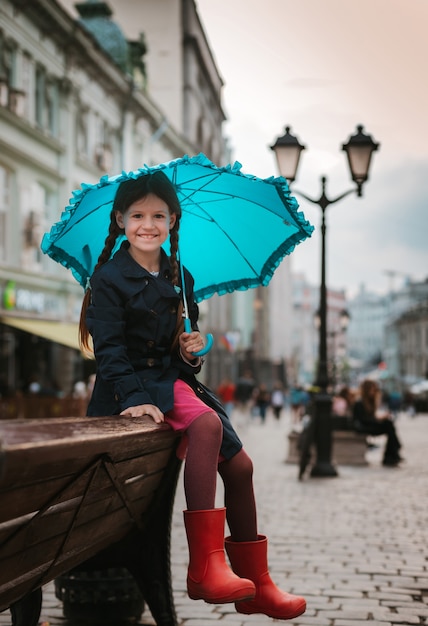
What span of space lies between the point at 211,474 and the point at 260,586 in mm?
532

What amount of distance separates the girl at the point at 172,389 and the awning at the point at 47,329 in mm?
19433

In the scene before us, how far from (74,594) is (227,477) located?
1487mm

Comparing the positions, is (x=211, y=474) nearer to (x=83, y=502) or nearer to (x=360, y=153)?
(x=83, y=502)

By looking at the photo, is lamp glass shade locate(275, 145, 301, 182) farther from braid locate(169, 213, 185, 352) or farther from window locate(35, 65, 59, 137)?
window locate(35, 65, 59, 137)

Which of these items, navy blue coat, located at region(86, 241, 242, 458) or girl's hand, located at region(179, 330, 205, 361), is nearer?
navy blue coat, located at region(86, 241, 242, 458)

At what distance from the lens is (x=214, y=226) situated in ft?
15.3

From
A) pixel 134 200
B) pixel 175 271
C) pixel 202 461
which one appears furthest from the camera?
pixel 175 271

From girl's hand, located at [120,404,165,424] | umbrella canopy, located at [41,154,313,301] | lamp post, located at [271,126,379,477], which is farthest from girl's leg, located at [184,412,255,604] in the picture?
lamp post, located at [271,126,379,477]

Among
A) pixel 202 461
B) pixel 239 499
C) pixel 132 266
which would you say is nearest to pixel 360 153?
pixel 132 266

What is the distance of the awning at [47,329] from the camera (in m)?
23.4

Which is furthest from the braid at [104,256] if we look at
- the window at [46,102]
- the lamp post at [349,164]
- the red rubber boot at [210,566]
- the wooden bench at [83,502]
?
the window at [46,102]

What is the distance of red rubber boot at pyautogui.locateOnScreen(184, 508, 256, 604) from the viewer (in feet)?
10.5

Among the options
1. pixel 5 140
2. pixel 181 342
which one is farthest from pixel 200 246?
pixel 5 140

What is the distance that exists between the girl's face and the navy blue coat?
9cm
